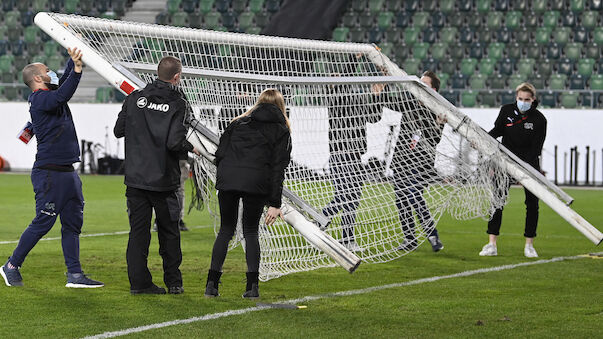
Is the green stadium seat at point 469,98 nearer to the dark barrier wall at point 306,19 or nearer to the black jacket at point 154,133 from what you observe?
the dark barrier wall at point 306,19

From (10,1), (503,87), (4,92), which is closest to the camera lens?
(503,87)

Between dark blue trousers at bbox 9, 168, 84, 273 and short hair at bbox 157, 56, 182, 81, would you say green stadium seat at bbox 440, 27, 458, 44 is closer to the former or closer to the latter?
dark blue trousers at bbox 9, 168, 84, 273

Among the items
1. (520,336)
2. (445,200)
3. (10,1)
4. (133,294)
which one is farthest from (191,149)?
(10,1)

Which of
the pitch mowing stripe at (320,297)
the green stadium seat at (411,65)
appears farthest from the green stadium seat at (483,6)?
the pitch mowing stripe at (320,297)

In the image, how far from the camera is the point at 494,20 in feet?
93.2

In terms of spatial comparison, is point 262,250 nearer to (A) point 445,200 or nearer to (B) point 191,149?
(B) point 191,149

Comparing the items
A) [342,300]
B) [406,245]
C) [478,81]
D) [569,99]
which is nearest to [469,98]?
[478,81]

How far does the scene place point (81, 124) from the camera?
90.0ft

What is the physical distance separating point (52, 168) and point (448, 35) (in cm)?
2168

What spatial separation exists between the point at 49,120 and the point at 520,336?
400 cm

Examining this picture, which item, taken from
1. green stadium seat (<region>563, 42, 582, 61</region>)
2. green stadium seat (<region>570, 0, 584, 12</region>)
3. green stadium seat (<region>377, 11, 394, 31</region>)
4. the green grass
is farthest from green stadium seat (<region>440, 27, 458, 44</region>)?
the green grass

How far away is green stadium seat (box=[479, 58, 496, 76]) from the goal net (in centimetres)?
1635

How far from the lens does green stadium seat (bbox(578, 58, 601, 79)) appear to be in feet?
86.2

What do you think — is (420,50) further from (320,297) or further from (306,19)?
(320,297)
